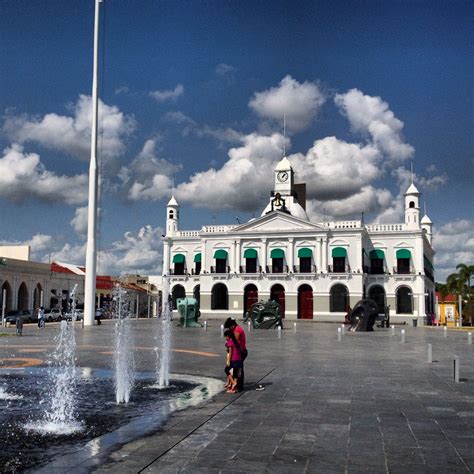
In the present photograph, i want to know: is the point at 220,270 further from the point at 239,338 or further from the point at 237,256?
the point at 239,338

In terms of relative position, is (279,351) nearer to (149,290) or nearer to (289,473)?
(289,473)

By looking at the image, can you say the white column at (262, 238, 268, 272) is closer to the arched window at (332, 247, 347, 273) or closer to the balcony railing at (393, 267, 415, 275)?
the arched window at (332, 247, 347, 273)

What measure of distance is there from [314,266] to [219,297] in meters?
12.3

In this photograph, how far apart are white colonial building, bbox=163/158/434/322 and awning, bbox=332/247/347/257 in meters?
0.11

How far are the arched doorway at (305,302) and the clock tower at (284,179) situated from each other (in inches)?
657

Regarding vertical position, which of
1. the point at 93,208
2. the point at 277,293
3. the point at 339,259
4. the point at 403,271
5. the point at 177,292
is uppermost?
the point at 93,208

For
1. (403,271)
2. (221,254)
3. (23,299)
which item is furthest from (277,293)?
(23,299)

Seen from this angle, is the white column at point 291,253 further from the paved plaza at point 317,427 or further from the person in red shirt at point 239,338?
the person in red shirt at point 239,338

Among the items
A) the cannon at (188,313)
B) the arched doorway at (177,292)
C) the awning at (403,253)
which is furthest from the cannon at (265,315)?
the arched doorway at (177,292)

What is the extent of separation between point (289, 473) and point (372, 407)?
4239 mm

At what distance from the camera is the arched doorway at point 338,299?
57.6 meters

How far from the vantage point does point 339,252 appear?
57812mm

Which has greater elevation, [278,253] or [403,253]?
[278,253]

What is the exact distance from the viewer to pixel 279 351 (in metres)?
21.0
